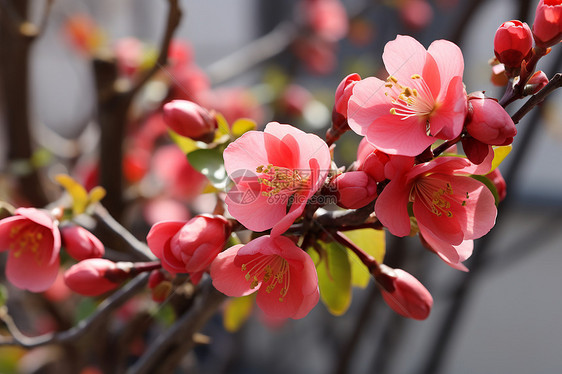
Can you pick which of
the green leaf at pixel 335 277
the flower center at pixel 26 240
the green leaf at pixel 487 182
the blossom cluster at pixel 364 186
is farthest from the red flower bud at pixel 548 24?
the flower center at pixel 26 240

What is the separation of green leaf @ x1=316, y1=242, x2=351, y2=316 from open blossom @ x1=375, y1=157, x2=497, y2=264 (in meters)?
0.09

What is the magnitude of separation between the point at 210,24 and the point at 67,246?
2.35m

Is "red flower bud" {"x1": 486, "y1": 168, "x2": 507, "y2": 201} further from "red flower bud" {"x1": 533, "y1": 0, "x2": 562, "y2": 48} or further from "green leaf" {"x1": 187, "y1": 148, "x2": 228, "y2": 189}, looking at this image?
"green leaf" {"x1": 187, "y1": 148, "x2": 228, "y2": 189}

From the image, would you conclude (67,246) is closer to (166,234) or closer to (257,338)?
(166,234)

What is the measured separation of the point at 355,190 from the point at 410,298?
10cm

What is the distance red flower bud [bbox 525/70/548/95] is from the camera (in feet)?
1.18

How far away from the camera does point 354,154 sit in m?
1.23

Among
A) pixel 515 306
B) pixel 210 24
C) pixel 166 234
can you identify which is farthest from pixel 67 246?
pixel 210 24

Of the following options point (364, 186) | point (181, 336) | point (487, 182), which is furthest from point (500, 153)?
point (181, 336)

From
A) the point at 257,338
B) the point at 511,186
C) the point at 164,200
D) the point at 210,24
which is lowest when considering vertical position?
the point at 257,338

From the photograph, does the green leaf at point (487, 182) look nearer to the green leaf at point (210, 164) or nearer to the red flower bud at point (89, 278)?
the green leaf at point (210, 164)

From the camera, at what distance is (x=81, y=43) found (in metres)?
1.36

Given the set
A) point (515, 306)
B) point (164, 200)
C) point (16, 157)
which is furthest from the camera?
point (515, 306)

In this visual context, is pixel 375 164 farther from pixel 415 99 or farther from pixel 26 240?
pixel 26 240
